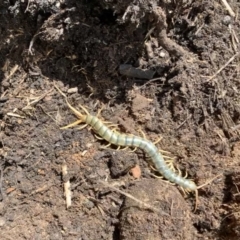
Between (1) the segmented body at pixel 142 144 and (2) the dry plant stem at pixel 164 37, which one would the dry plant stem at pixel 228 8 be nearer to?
(2) the dry plant stem at pixel 164 37

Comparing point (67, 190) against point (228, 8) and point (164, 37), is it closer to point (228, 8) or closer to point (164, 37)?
point (164, 37)

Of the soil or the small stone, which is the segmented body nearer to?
the soil

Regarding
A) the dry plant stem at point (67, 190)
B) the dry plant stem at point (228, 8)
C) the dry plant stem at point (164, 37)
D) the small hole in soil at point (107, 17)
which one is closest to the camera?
the dry plant stem at point (164, 37)

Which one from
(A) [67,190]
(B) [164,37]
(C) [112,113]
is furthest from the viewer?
(C) [112,113]

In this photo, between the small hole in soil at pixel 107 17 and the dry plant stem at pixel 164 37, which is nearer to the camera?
the dry plant stem at pixel 164 37

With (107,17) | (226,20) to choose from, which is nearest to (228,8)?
(226,20)

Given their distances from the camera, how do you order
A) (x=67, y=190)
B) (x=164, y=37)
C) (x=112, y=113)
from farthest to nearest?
(x=112, y=113)
(x=67, y=190)
(x=164, y=37)

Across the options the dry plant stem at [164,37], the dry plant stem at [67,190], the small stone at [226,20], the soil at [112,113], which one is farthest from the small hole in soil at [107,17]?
the dry plant stem at [67,190]
